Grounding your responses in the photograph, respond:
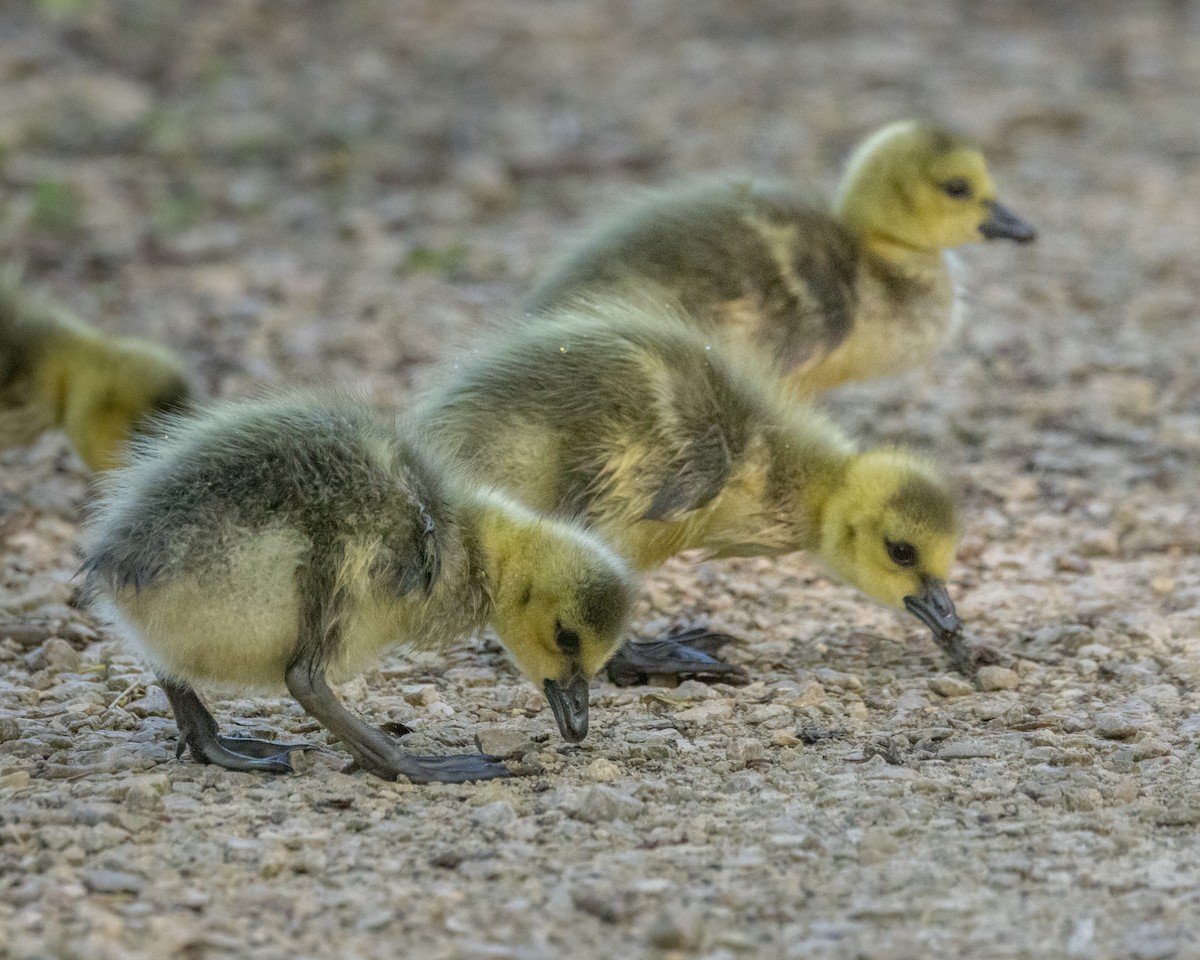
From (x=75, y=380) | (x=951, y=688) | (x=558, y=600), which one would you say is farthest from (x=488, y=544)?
(x=75, y=380)

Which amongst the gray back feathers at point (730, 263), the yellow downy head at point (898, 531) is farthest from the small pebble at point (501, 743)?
the gray back feathers at point (730, 263)

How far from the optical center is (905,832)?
282cm

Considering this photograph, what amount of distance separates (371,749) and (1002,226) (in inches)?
102

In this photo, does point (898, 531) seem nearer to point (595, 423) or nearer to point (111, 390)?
point (595, 423)

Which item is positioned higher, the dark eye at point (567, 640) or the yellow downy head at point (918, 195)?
the yellow downy head at point (918, 195)

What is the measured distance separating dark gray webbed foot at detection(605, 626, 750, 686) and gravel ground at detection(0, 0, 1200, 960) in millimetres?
67

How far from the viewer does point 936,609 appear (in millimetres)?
3730

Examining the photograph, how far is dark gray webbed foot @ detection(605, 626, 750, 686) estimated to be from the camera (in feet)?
12.2

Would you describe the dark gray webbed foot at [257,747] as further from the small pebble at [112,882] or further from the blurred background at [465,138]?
the blurred background at [465,138]

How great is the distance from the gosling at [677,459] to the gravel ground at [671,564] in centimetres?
22

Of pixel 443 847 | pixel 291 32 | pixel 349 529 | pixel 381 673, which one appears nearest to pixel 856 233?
pixel 381 673

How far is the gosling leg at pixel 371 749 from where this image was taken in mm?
3021

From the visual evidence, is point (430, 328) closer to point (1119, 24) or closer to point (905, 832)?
point (905, 832)

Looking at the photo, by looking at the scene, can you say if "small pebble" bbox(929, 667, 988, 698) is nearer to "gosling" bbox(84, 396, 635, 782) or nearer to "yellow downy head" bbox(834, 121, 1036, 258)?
"gosling" bbox(84, 396, 635, 782)
